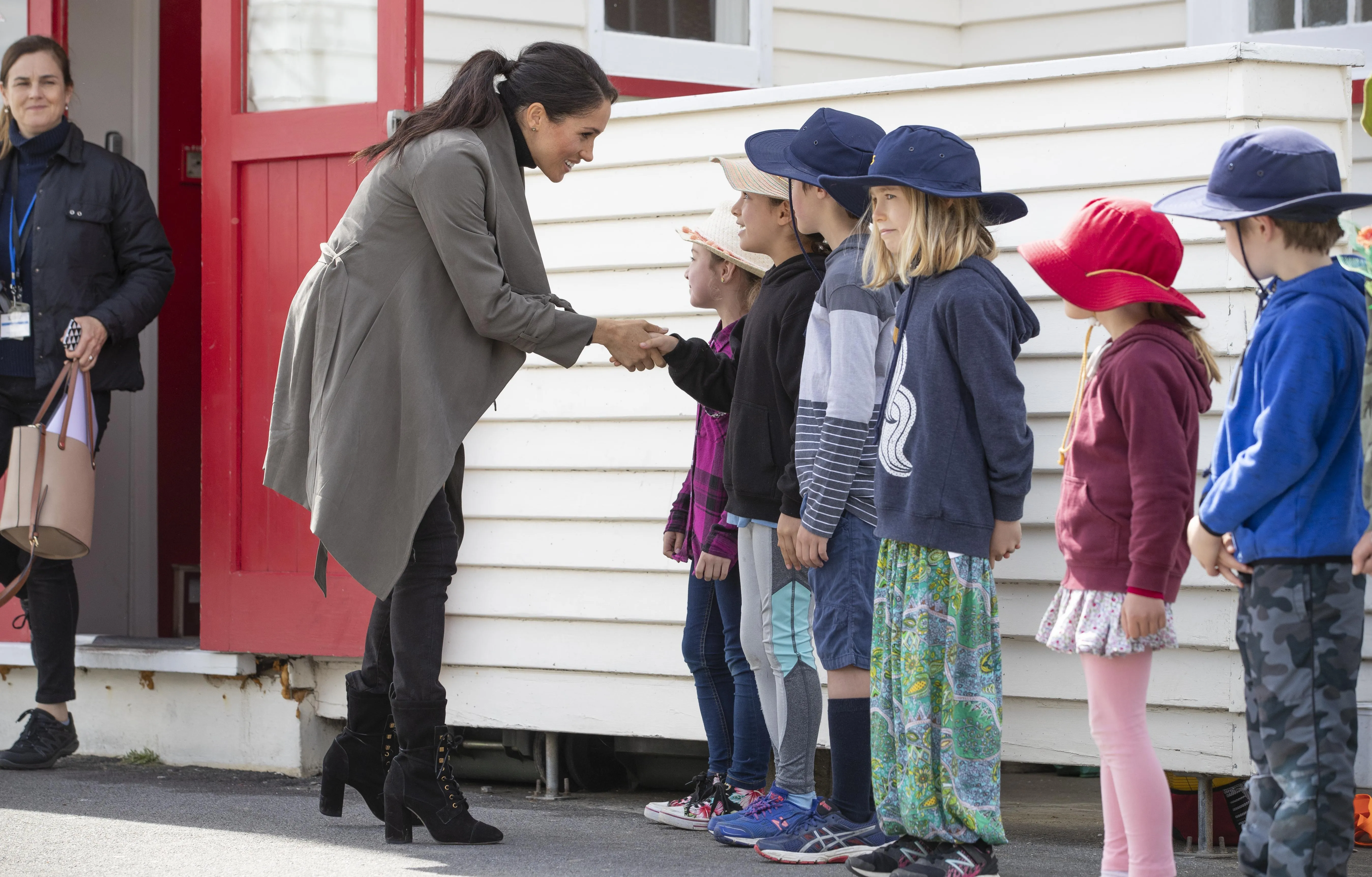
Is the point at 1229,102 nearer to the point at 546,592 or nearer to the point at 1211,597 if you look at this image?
the point at 1211,597

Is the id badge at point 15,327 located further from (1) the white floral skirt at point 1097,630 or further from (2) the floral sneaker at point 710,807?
(1) the white floral skirt at point 1097,630

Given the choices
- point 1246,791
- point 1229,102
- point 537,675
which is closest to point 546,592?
point 537,675

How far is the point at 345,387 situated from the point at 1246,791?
241 centimetres

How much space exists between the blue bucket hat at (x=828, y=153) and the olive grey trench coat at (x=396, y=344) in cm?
63

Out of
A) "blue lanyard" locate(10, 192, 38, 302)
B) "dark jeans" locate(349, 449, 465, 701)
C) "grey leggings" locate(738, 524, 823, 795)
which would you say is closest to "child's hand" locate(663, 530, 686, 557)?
"grey leggings" locate(738, 524, 823, 795)

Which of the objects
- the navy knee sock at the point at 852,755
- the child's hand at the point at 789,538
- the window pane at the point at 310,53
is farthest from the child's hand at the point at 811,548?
the window pane at the point at 310,53

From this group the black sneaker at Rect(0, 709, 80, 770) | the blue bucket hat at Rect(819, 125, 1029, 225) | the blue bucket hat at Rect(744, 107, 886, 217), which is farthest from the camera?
the black sneaker at Rect(0, 709, 80, 770)

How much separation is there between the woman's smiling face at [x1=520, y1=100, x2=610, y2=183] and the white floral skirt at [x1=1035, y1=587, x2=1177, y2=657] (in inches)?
64.1

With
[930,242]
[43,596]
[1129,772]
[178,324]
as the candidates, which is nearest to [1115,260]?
[930,242]

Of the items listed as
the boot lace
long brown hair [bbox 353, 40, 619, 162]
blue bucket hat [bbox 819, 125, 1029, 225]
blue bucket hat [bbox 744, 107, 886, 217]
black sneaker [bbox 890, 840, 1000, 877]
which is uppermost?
long brown hair [bbox 353, 40, 619, 162]

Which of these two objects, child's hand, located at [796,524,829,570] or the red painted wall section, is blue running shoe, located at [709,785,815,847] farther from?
the red painted wall section

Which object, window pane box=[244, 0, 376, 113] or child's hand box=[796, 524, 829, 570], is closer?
child's hand box=[796, 524, 829, 570]

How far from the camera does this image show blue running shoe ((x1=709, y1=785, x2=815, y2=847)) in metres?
3.63

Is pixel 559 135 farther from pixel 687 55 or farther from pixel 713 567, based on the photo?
pixel 687 55
